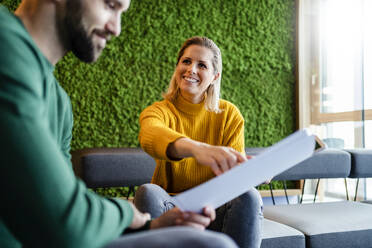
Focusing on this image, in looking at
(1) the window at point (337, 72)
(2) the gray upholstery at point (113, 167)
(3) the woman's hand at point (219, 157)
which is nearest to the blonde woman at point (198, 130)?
(3) the woman's hand at point (219, 157)

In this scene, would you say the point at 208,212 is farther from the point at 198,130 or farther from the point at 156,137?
the point at 198,130

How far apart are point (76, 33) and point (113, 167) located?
1.50 metres

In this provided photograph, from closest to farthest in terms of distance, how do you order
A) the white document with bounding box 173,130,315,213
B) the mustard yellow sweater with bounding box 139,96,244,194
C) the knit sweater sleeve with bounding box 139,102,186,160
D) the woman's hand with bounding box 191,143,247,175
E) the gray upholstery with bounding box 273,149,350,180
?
the white document with bounding box 173,130,315,213, the woman's hand with bounding box 191,143,247,175, the knit sweater sleeve with bounding box 139,102,186,160, the mustard yellow sweater with bounding box 139,96,244,194, the gray upholstery with bounding box 273,149,350,180

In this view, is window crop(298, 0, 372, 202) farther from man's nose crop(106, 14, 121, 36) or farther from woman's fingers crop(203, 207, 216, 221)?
man's nose crop(106, 14, 121, 36)

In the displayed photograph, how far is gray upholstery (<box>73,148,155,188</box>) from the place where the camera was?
2072 mm

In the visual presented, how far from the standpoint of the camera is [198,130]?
5.33ft

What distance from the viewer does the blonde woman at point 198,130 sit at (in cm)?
138

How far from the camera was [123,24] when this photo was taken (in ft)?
10.6

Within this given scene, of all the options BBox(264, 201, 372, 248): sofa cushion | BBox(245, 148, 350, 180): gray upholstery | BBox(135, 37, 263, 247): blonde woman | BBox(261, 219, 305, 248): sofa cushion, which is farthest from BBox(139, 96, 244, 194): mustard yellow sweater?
BBox(245, 148, 350, 180): gray upholstery

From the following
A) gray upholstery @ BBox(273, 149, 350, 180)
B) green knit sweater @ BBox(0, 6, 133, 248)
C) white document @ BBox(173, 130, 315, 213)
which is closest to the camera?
green knit sweater @ BBox(0, 6, 133, 248)

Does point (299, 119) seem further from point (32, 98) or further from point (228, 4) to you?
point (32, 98)

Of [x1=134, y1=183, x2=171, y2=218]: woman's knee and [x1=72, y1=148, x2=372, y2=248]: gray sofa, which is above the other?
[x1=134, y1=183, x2=171, y2=218]: woman's knee

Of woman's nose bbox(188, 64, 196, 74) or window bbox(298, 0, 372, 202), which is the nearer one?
woman's nose bbox(188, 64, 196, 74)

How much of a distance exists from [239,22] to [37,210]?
3462mm
